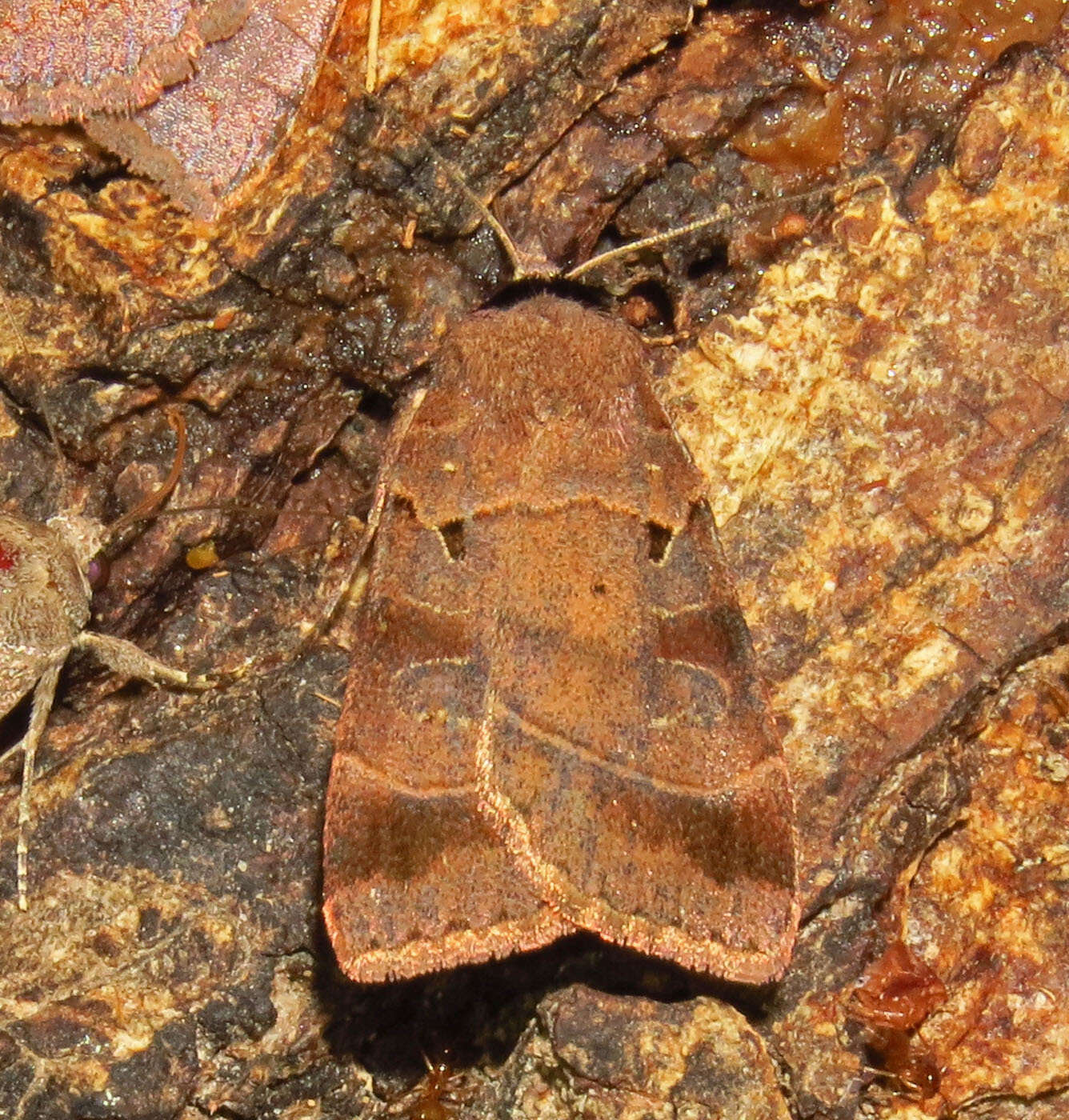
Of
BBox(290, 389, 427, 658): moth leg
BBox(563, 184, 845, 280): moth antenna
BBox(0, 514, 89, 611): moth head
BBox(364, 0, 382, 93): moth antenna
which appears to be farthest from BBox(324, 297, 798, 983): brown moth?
BBox(0, 514, 89, 611): moth head

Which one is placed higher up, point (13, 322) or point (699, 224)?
point (13, 322)

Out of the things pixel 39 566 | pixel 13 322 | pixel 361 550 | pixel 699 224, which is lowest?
pixel 361 550

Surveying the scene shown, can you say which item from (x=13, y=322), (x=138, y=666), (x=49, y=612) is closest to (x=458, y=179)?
(x=13, y=322)

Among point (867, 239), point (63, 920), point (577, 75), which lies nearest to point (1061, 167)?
point (867, 239)

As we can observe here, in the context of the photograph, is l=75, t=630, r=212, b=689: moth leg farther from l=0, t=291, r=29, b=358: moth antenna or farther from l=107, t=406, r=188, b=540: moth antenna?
l=0, t=291, r=29, b=358: moth antenna

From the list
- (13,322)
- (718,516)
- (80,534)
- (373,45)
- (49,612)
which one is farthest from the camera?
(49,612)

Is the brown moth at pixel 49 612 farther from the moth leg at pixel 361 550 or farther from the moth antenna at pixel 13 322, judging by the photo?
the moth antenna at pixel 13 322

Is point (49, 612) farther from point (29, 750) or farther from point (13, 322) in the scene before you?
point (13, 322)
